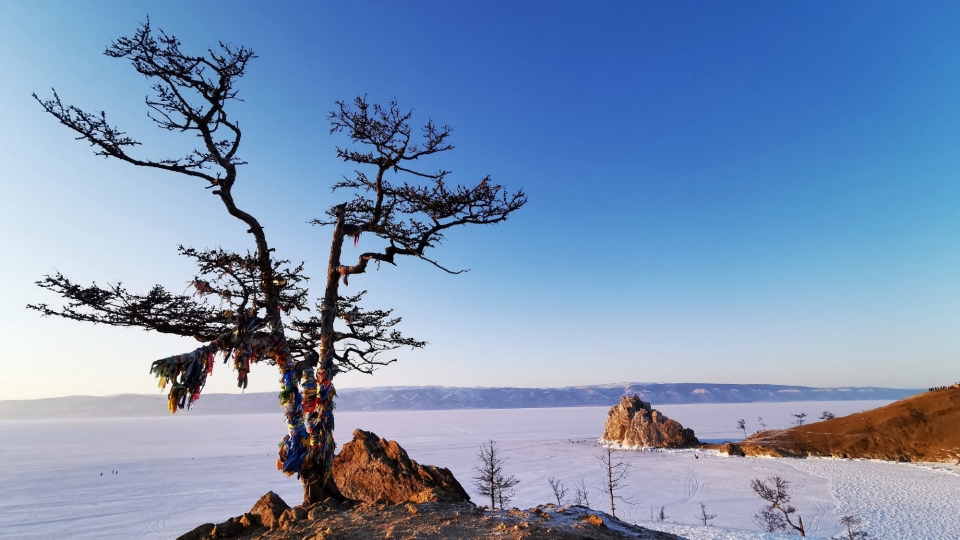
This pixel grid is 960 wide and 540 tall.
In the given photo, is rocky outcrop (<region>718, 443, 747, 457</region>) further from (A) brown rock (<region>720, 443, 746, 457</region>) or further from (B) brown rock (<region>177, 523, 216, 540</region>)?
(B) brown rock (<region>177, 523, 216, 540</region>)

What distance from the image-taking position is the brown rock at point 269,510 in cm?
696

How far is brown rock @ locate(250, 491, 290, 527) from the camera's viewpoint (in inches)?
274

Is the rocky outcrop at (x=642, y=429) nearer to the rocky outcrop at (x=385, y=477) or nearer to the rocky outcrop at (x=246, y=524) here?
the rocky outcrop at (x=385, y=477)

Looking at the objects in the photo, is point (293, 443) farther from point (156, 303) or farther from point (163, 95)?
point (163, 95)

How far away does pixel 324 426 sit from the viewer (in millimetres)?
8164

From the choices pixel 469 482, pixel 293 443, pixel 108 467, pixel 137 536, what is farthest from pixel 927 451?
pixel 108 467

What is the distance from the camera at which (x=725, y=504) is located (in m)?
41.0

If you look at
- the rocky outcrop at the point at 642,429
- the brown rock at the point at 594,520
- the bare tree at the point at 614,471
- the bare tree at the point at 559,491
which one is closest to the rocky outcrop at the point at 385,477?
the brown rock at the point at 594,520

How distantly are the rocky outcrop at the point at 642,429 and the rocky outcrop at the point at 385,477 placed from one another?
267 feet

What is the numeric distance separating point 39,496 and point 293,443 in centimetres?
7538

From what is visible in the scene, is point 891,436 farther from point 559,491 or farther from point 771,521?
point 559,491

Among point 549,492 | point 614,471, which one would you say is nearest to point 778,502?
point 549,492

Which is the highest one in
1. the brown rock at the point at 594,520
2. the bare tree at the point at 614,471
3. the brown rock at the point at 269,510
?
the brown rock at the point at 269,510

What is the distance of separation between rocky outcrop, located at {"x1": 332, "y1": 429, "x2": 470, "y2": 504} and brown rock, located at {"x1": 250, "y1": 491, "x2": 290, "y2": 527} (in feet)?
5.60
